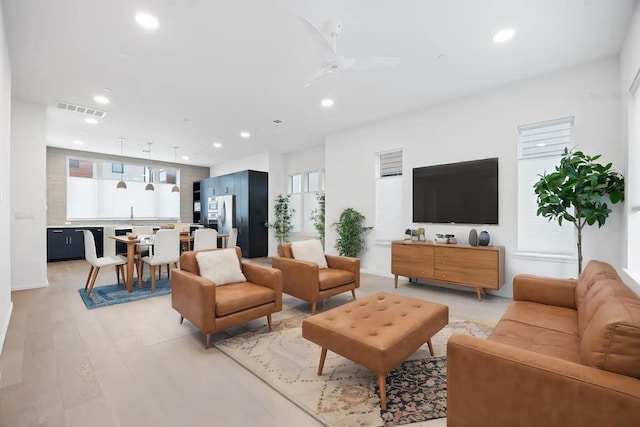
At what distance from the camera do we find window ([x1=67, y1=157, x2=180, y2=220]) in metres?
7.99

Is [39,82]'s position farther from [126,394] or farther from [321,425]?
[321,425]

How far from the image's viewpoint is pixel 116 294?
429 cm

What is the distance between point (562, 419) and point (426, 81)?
3883mm

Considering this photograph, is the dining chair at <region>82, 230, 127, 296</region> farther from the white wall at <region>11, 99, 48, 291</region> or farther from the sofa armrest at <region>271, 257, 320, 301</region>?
the sofa armrest at <region>271, 257, 320, 301</region>

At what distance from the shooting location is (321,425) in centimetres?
168

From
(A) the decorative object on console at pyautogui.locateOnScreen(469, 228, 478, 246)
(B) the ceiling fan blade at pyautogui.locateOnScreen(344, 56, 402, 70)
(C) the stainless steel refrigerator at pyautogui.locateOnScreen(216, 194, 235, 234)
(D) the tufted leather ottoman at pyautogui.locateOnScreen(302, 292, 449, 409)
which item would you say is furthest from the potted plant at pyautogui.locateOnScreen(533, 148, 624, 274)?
(C) the stainless steel refrigerator at pyautogui.locateOnScreen(216, 194, 235, 234)

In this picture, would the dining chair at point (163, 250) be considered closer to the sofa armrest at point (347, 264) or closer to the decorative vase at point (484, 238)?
the sofa armrest at point (347, 264)

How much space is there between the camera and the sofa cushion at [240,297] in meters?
2.65

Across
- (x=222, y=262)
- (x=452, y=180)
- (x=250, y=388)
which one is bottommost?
(x=250, y=388)

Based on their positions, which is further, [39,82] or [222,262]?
[39,82]

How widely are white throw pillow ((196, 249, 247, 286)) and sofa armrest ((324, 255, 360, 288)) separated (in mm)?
1319

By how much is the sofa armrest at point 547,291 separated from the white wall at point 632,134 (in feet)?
2.06

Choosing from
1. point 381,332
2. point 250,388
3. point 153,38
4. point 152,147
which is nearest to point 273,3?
point 153,38

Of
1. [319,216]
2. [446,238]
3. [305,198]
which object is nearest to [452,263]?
[446,238]
